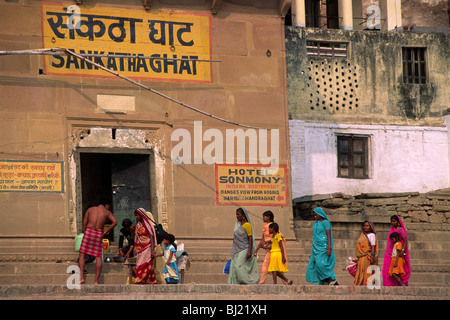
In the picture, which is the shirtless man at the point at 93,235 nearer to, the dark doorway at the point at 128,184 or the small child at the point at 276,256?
the small child at the point at 276,256

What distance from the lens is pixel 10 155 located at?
1705 cm

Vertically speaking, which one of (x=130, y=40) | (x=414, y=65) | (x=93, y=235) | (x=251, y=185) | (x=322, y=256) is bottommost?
(x=322, y=256)

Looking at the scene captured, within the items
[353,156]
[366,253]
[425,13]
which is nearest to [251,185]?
[366,253]

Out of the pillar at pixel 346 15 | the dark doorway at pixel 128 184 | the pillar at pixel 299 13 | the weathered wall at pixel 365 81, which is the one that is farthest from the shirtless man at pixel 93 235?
the pillar at pixel 346 15

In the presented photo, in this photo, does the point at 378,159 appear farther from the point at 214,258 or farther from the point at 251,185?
the point at 214,258

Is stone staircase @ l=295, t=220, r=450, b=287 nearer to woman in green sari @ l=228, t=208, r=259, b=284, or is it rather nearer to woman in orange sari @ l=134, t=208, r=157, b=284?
woman in green sari @ l=228, t=208, r=259, b=284

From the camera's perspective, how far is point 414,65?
982 inches

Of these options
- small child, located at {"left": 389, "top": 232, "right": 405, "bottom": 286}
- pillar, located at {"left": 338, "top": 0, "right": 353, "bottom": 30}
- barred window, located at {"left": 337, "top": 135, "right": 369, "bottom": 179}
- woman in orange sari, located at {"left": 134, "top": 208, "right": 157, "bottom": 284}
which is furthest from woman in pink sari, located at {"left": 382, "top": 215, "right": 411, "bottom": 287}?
pillar, located at {"left": 338, "top": 0, "right": 353, "bottom": 30}

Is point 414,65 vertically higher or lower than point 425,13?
lower

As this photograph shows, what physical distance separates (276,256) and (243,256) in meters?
0.64

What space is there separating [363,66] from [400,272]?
10054 millimetres

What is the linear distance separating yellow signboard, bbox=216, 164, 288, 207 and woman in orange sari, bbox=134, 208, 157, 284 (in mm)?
3423

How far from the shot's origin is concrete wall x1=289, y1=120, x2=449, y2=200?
23.4 m

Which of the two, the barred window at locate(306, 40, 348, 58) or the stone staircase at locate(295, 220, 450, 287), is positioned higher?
the barred window at locate(306, 40, 348, 58)
